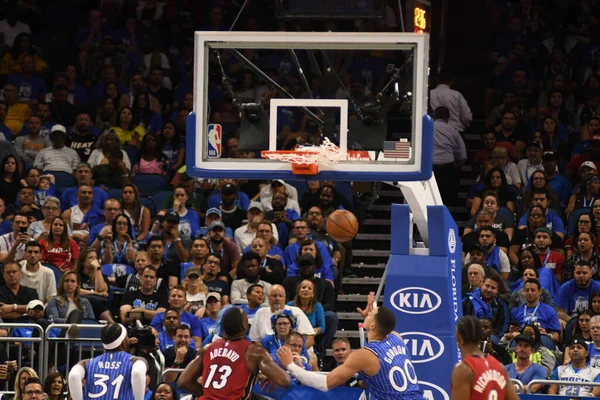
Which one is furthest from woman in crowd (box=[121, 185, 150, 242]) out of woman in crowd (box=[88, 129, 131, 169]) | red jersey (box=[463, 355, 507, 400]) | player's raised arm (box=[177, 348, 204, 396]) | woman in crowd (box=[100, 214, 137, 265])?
red jersey (box=[463, 355, 507, 400])

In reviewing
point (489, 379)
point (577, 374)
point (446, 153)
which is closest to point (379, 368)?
point (489, 379)

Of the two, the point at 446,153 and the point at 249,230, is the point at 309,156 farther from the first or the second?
the point at 446,153

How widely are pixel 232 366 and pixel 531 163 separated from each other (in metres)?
8.67

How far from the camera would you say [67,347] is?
14.4 m

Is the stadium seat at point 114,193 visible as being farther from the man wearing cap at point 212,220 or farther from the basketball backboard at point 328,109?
the basketball backboard at point 328,109

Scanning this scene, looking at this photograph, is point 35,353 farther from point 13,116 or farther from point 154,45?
point 154,45

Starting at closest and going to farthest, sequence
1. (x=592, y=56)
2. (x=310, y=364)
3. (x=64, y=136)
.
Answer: (x=310, y=364) → (x=64, y=136) → (x=592, y=56)

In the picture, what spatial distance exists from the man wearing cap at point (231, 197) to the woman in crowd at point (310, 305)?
2.63m

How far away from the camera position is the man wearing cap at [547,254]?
16578 mm

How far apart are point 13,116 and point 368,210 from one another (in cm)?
558

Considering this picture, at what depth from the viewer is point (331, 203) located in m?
17.6

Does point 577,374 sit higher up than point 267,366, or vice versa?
point 267,366

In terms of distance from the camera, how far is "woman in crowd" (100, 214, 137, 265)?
16828 millimetres

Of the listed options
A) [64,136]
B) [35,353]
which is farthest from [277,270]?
[64,136]
